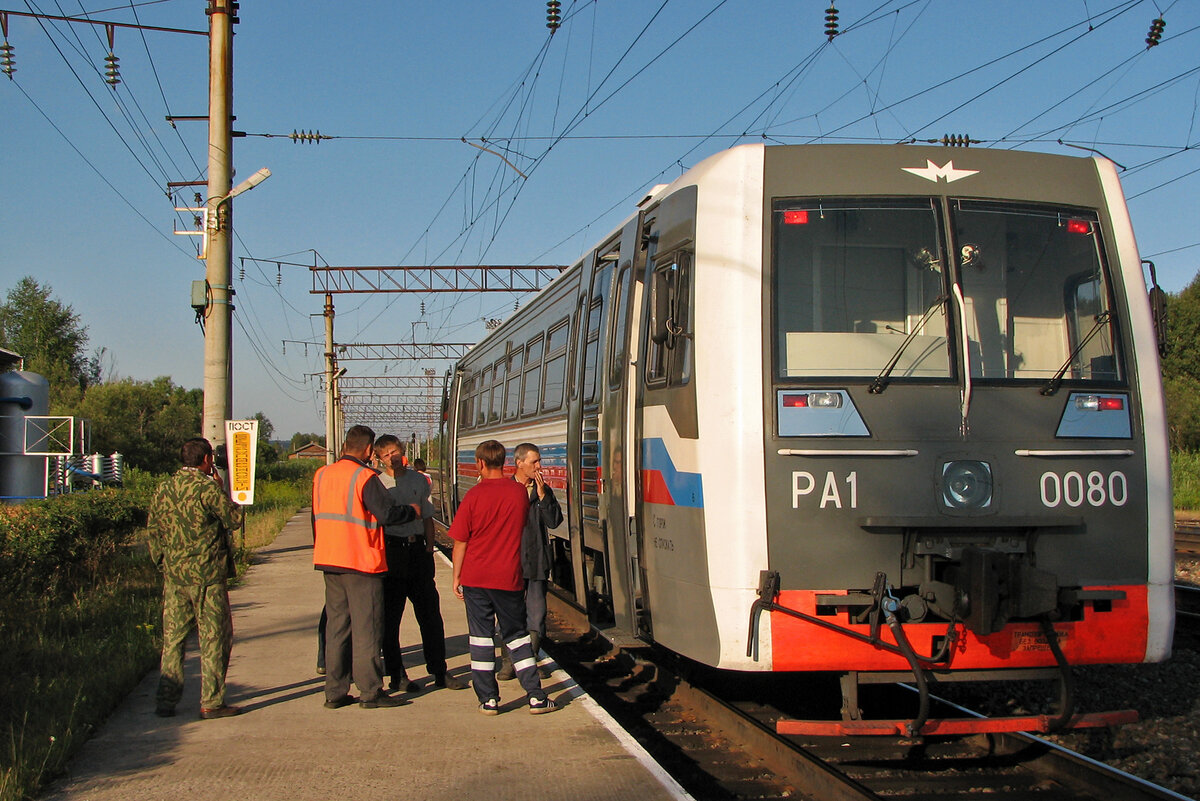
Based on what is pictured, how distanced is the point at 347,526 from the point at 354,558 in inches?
8.1

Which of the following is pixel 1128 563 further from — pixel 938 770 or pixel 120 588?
pixel 120 588

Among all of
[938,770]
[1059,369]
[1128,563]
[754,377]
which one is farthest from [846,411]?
[938,770]

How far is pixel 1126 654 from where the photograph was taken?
5.90 m

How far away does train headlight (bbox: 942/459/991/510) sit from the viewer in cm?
579

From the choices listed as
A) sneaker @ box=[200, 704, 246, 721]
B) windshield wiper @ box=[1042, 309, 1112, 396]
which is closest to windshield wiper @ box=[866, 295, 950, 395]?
windshield wiper @ box=[1042, 309, 1112, 396]

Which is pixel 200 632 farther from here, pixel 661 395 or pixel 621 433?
pixel 661 395

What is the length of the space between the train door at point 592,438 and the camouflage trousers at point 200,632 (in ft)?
9.30

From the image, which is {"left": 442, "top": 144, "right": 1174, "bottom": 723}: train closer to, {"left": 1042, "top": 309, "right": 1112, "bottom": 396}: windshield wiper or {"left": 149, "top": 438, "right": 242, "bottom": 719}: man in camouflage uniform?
{"left": 1042, "top": 309, "right": 1112, "bottom": 396}: windshield wiper

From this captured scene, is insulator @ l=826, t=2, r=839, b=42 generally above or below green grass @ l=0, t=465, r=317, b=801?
above

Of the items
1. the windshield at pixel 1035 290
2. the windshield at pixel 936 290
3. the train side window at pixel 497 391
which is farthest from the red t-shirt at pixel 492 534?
the train side window at pixel 497 391

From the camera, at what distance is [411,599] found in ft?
25.0

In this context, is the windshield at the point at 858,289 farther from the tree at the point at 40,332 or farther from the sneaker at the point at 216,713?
the tree at the point at 40,332

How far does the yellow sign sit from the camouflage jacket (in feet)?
23.5

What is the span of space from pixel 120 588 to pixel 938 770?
10.00 meters
